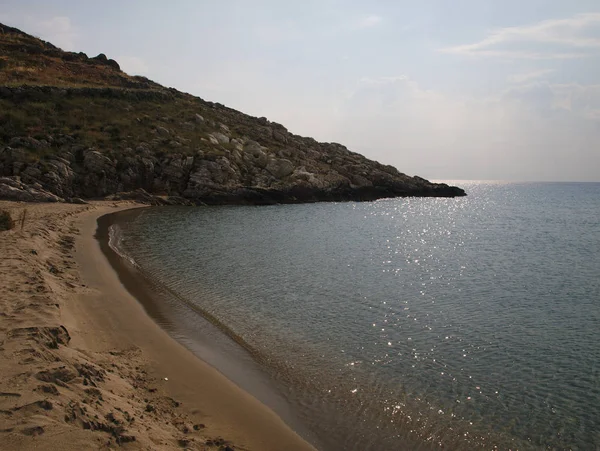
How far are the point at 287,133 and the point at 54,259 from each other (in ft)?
259

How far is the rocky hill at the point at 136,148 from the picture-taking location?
179ft

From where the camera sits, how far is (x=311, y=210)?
206ft

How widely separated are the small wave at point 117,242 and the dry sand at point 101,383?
831cm

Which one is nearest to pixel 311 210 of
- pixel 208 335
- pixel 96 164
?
pixel 96 164

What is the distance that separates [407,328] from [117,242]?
73.6ft

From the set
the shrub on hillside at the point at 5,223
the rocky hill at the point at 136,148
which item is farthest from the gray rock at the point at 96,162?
the shrub on hillside at the point at 5,223

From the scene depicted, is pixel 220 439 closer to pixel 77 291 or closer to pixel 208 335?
pixel 208 335

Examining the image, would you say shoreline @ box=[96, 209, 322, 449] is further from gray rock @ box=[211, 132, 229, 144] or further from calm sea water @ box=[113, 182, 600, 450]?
gray rock @ box=[211, 132, 229, 144]

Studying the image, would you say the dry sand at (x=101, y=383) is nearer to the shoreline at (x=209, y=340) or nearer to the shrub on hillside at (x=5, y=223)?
the shoreline at (x=209, y=340)

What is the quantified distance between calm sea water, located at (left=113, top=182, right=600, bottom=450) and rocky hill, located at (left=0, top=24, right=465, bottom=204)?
23995 millimetres

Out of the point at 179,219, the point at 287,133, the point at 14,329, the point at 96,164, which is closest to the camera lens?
the point at 14,329

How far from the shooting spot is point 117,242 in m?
30.8

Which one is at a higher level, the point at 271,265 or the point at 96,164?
the point at 96,164

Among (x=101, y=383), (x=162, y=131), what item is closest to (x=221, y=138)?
(x=162, y=131)
